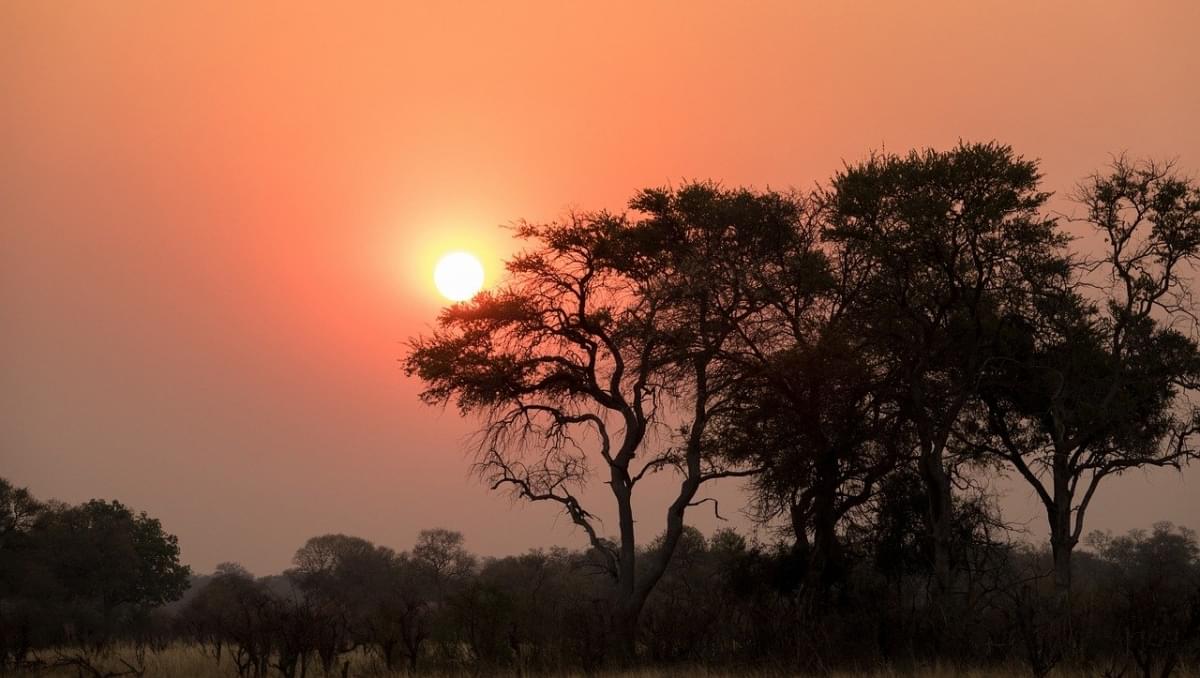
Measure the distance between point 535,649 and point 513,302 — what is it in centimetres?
1012

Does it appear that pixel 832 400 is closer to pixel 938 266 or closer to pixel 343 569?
pixel 938 266

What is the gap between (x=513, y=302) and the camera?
106 feet

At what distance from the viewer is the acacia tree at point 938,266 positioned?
2558cm

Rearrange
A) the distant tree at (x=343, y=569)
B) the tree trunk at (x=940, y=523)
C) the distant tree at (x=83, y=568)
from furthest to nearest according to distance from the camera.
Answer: the distant tree at (x=343, y=569) < the distant tree at (x=83, y=568) < the tree trunk at (x=940, y=523)

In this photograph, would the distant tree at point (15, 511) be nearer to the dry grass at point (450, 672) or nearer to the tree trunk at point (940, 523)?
the dry grass at point (450, 672)

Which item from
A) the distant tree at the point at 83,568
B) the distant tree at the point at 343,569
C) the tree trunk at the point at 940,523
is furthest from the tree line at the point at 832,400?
the distant tree at the point at 343,569

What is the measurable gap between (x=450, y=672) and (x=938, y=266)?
1496 cm

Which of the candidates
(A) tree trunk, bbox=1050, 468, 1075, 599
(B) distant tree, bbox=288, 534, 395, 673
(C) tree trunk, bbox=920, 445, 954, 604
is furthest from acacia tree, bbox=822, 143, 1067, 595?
(B) distant tree, bbox=288, 534, 395, 673

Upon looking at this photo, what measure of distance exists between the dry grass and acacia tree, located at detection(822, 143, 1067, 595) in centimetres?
501

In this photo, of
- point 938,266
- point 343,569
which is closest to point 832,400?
point 938,266

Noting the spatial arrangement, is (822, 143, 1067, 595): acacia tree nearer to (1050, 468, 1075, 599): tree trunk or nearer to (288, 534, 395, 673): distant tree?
(1050, 468, 1075, 599): tree trunk

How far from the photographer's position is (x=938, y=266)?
26.9m

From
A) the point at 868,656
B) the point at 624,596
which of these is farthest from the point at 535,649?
the point at 868,656

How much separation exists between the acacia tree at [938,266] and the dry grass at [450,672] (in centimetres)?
501
